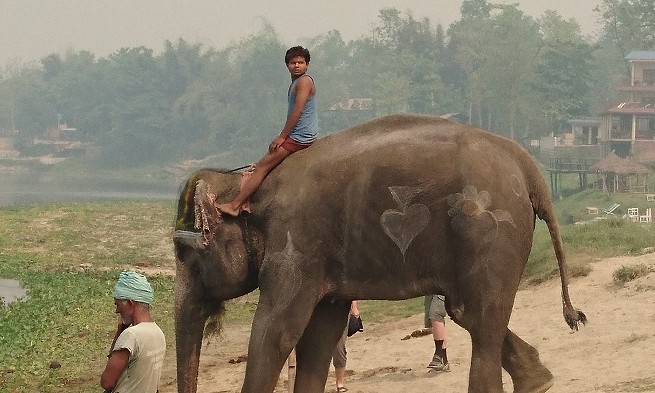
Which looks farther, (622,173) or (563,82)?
(563,82)

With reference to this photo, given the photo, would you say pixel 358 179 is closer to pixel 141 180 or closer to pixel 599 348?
pixel 599 348

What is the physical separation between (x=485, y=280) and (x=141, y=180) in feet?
313

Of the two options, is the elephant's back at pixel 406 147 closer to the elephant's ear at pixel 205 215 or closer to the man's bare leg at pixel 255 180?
the man's bare leg at pixel 255 180

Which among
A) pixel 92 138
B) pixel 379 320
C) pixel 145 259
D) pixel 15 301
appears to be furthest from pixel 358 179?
pixel 92 138

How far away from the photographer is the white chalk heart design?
711 centimetres

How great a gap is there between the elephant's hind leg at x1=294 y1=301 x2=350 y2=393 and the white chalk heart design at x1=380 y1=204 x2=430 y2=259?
2.91 feet

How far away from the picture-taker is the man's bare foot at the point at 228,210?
7465 millimetres

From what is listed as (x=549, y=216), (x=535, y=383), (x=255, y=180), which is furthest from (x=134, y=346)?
(x=535, y=383)

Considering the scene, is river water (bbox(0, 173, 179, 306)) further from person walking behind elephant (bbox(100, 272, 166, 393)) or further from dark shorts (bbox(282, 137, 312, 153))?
person walking behind elephant (bbox(100, 272, 166, 393))

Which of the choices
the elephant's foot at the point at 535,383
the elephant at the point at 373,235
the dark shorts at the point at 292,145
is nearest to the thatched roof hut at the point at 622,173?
the elephant's foot at the point at 535,383

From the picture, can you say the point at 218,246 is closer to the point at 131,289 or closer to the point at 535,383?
the point at 131,289

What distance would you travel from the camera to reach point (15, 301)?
66.5 feet

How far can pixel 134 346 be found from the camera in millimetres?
5930

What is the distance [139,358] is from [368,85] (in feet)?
380
